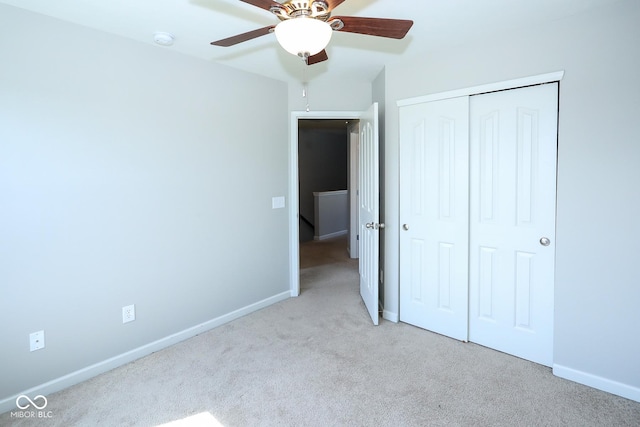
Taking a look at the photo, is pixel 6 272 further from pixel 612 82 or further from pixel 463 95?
pixel 612 82

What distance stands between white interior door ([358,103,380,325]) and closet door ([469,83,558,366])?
75cm

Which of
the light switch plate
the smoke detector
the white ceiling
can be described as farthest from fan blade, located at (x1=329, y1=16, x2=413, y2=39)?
the light switch plate

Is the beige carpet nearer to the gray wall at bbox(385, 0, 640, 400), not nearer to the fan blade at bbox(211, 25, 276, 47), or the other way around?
the gray wall at bbox(385, 0, 640, 400)

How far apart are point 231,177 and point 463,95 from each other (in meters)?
2.05

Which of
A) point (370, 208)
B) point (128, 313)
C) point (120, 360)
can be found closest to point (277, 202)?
point (370, 208)

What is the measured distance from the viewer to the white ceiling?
6.47ft

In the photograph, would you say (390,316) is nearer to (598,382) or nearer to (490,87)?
(598,382)

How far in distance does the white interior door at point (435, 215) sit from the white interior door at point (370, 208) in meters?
0.25

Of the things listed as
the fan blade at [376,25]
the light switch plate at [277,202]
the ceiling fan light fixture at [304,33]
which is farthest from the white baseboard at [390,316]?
the ceiling fan light fixture at [304,33]

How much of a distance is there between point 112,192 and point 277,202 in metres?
1.58

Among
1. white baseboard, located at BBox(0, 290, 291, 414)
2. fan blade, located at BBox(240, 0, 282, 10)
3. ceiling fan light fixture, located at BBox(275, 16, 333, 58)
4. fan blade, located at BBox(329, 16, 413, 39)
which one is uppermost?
fan blade, located at BBox(240, 0, 282, 10)

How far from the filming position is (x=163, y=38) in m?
2.38

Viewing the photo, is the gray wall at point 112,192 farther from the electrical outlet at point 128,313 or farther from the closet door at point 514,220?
the closet door at point 514,220

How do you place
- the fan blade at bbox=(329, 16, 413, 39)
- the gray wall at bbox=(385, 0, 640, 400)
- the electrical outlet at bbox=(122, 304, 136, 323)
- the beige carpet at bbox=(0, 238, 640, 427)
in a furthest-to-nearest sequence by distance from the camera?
the electrical outlet at bbox=(122, 304, 136, 323) → the gray wall at bbox=(385, 0, 640, 400) → the beige carpet at bbox=(0, 238, 640, 427) → the fan blade at bbox=(329, 16, 413, 39)
